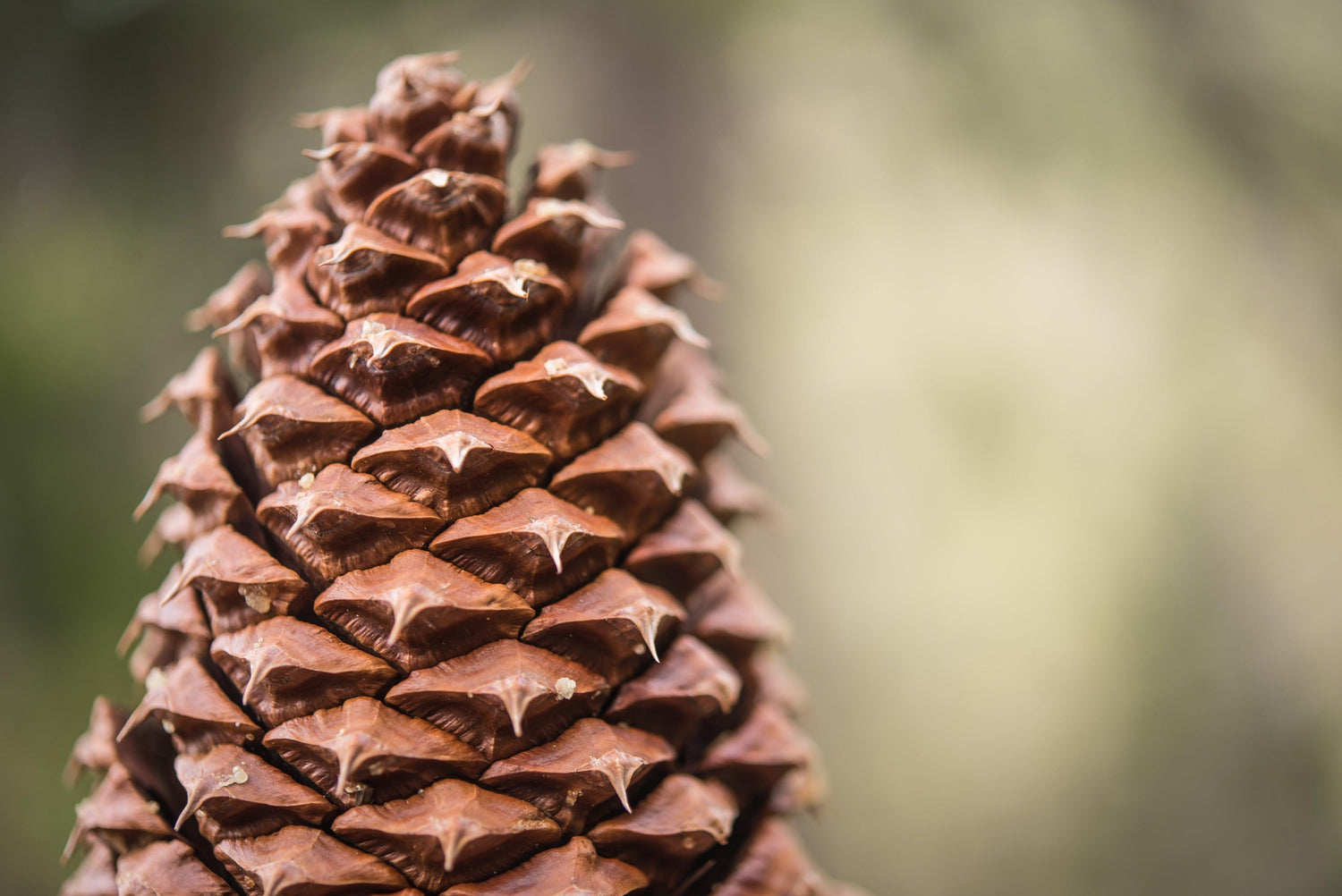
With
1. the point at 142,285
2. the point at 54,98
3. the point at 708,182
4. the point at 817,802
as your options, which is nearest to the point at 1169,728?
the point at 817,802

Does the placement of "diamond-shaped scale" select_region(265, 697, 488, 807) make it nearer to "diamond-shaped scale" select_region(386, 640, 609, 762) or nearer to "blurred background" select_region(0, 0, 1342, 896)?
"diamond-shaped scale" select_region(386, 640, 609, 762)

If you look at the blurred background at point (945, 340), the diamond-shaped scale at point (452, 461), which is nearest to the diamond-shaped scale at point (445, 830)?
the diamond-shaped scale at point (452, 461)

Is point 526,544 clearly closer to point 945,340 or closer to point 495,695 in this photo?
point 495,695

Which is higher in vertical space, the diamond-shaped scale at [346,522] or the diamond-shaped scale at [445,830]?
the diamond-shaped scale at [346,522]

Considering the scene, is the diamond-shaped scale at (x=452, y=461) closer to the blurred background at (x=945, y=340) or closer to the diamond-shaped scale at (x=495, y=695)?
the diamond-shaped scale at (x=495, y=695)

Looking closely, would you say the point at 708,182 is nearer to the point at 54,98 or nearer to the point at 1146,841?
the point at 54,98

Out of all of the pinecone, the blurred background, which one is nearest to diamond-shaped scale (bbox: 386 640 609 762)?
the pinecone
